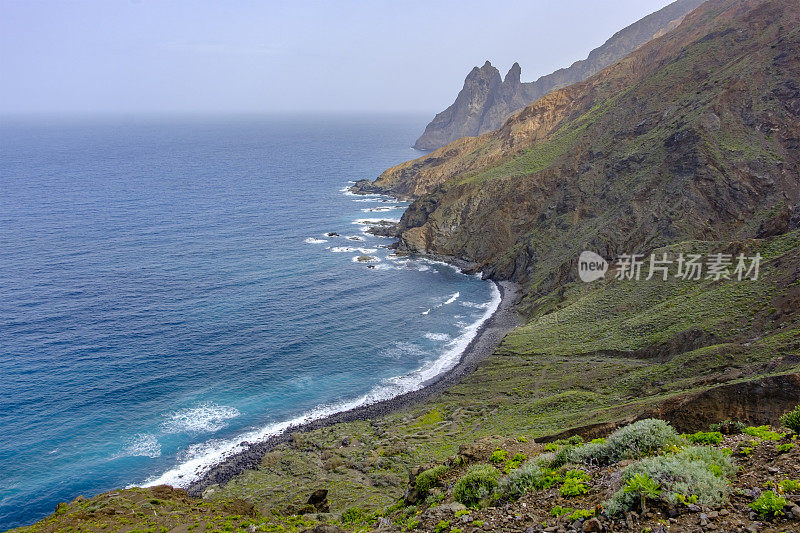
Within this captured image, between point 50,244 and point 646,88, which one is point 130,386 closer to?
point 50,244

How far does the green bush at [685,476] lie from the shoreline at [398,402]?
41518mm

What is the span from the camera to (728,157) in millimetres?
82375

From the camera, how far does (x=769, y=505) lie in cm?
1357

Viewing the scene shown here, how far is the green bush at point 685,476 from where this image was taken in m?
14.8

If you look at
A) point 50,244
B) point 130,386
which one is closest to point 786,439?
point 130,386

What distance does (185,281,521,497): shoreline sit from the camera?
50.2 m

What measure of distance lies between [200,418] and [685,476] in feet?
180

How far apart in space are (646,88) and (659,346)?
75485mm

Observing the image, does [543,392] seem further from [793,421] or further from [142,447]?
[142,447]

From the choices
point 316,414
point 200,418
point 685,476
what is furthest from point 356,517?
point 200,418

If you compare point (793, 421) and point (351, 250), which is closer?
point (793, 421)

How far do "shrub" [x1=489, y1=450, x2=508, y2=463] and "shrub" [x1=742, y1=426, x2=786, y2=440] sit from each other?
9.78 meters

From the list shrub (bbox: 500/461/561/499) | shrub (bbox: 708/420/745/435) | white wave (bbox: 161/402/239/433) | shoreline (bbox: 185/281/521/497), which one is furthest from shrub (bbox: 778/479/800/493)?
white wave (bbox: 161/402/239/433)

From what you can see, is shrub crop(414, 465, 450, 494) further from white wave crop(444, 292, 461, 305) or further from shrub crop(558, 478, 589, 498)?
white wave crop(444, 292, 461, 305)
